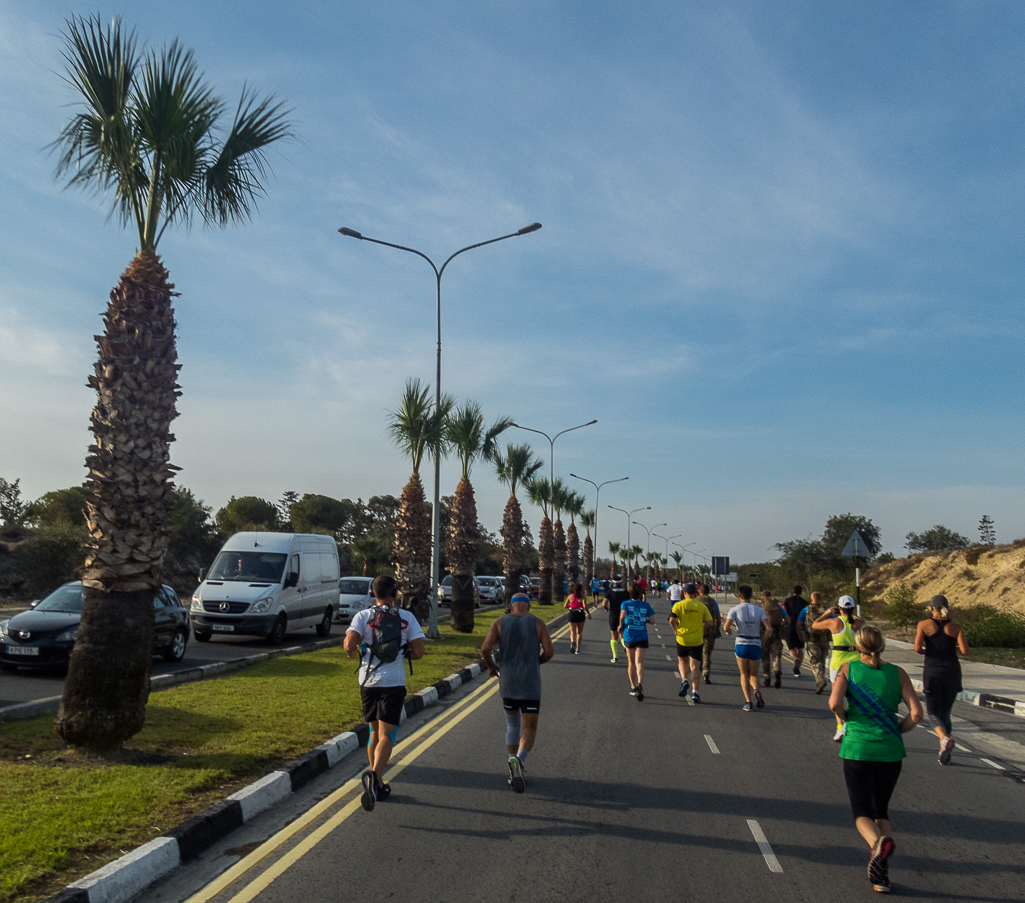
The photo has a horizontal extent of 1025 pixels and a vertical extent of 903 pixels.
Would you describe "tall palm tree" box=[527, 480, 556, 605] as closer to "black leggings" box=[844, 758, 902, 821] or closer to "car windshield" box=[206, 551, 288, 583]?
"car windshield" box=[206, 551, 288, 583]

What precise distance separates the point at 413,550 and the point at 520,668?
674 inches

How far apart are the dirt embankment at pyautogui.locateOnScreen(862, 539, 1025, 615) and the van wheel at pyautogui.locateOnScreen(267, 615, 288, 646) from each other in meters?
31.5

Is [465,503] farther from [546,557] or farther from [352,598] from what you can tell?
[546,557]

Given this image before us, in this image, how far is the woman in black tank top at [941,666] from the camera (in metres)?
9.40

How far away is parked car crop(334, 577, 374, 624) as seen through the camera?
27.7 meters

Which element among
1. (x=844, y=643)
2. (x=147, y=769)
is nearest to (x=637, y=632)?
(x=844, y=643)

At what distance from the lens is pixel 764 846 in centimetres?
604

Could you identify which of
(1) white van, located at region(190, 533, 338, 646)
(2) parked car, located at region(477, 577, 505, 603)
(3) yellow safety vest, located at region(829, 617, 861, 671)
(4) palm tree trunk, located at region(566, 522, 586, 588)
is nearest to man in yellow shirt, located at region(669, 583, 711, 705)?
(3) yellow safety vest, located at region(829, 617, 861, 671)

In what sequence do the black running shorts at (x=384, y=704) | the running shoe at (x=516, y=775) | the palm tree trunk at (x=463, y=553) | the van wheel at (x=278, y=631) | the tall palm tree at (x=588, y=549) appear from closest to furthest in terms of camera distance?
1. the black running shorts at (x=384, y=704)
2. the running shoe at (x=516, y=775)
3. the van wheel at (x=278, y=631)
4. the palm tree trunk at (x=463, y=553)
5. the tall palm tree at (x=588, y=549)

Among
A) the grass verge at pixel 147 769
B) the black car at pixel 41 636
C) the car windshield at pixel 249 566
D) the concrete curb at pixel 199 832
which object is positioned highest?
the car windshield at pixel 249 566

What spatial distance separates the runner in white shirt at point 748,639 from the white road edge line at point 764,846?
A: 19.6 ft

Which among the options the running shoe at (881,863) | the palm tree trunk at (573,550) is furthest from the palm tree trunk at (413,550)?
the palm tree trunk at (573,550)

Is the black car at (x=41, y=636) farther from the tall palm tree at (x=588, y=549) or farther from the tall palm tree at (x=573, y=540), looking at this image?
the tall palm tree at (x=588, y=549)

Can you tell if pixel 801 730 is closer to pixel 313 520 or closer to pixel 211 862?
pixel 211 862
